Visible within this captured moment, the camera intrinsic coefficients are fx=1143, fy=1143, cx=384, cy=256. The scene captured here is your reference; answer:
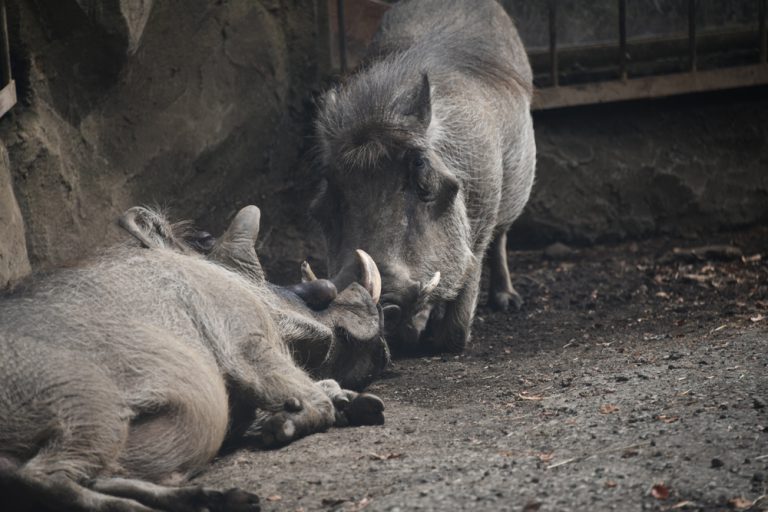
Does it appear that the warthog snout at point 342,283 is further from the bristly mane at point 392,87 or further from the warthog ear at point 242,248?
the bristly mane at point 392,87

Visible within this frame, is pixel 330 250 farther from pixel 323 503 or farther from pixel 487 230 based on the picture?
pixel 323 503

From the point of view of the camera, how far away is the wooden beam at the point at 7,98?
13.9 feet

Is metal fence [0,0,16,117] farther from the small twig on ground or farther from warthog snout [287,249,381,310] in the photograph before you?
the small twig on ground

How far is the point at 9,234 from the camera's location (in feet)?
13.4

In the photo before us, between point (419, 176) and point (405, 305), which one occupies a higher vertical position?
point (419, 176)

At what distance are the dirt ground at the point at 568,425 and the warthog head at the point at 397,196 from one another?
0.35 meters

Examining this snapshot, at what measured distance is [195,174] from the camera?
5.68 metres

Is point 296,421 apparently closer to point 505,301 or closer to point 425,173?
point 425,173

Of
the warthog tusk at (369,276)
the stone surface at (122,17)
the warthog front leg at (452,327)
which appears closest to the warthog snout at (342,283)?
the warthog tusk at (369,276)

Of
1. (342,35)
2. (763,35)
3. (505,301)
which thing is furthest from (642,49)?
(505,301)

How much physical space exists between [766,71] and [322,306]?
3727 millimetres

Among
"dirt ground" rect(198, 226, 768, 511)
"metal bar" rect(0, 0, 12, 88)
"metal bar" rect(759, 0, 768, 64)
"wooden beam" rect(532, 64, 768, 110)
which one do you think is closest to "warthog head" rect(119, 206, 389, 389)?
"dirt ground" rect(198, 226, 768, 511)

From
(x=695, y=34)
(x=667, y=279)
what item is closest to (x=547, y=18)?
(x=695, y=34)

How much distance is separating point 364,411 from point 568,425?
2.06ft
